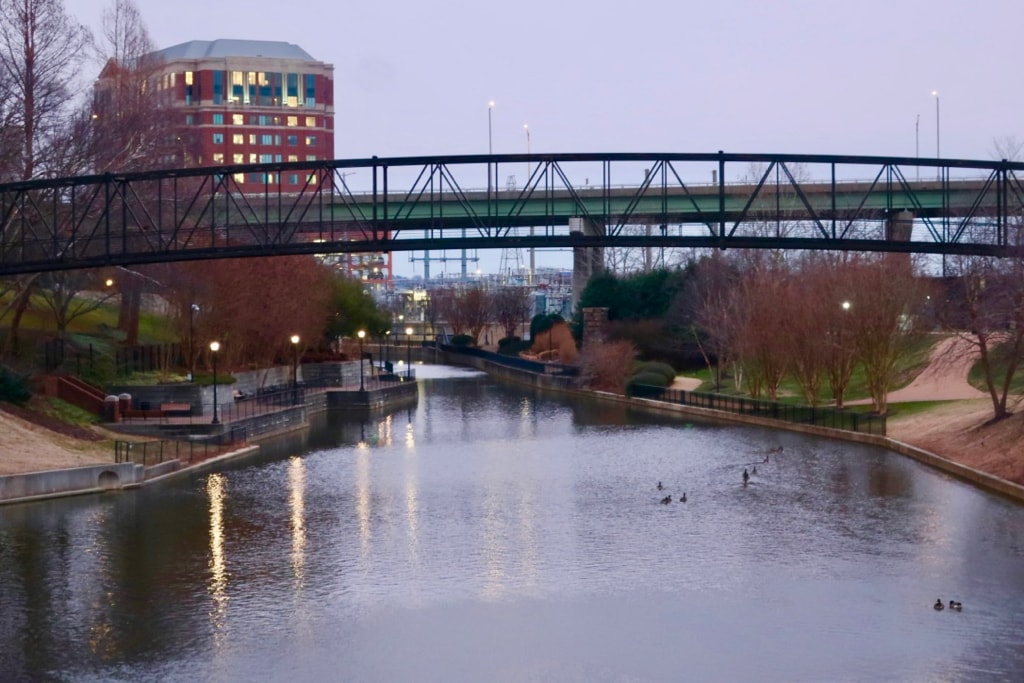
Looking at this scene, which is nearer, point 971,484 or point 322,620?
point 322,620

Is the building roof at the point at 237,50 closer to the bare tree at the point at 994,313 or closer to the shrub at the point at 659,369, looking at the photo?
the shrub at the point at 659,369

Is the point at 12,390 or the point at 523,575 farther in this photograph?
the point at 12,390

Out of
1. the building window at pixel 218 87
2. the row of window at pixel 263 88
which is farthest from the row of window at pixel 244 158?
the building window at pixel 218 87

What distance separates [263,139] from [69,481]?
118 meters

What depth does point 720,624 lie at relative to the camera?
80.3ft

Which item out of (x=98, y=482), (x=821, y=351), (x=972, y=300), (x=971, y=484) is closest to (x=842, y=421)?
(x=821, y=351)

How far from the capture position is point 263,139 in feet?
501

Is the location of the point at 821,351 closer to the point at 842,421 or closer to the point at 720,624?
the point at 842,421

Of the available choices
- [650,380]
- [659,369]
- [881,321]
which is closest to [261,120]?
[659,369]

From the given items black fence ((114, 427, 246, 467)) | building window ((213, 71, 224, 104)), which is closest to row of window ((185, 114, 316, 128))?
building window ((213, 71, 224, 104))

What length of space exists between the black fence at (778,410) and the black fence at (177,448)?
2270 cm

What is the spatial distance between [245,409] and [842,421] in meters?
25.2

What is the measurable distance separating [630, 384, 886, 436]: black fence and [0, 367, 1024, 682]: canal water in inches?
287

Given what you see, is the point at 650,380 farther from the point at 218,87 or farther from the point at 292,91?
the point at 218,87
